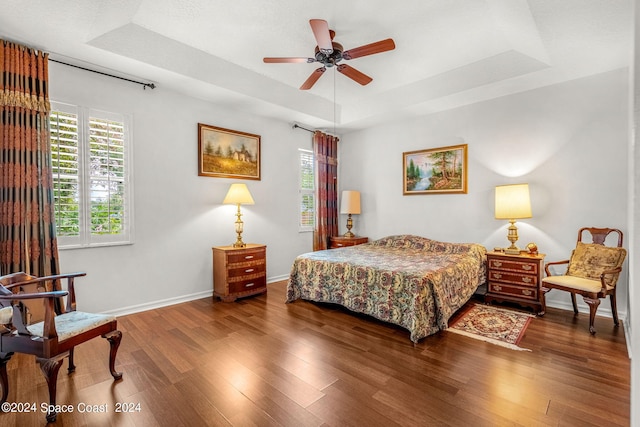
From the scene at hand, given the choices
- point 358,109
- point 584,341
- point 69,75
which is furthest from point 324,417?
point 358,109

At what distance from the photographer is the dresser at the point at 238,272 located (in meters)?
3.93

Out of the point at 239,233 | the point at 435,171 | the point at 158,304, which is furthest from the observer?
the point at 435,171

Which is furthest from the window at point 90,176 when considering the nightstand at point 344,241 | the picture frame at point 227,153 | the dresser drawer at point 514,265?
the dresser drawer at point 514,265

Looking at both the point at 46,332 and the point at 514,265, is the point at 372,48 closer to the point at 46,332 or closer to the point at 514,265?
the point at 514,265

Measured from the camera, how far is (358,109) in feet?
16.6

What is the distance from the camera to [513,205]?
3580 millimetres

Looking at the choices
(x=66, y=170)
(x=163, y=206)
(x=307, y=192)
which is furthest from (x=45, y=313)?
(x=307, y=192)

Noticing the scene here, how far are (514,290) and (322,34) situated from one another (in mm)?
3506

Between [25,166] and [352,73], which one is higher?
[352,73]

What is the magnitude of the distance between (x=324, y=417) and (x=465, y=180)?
3767mm

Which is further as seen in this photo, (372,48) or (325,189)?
(325,189)

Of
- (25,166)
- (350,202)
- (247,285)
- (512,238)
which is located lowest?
(247,285)

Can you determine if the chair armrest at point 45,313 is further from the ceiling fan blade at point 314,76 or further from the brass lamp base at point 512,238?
the brass lamp base at point 512,238

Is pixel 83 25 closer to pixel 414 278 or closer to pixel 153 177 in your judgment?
pixel 153 177
